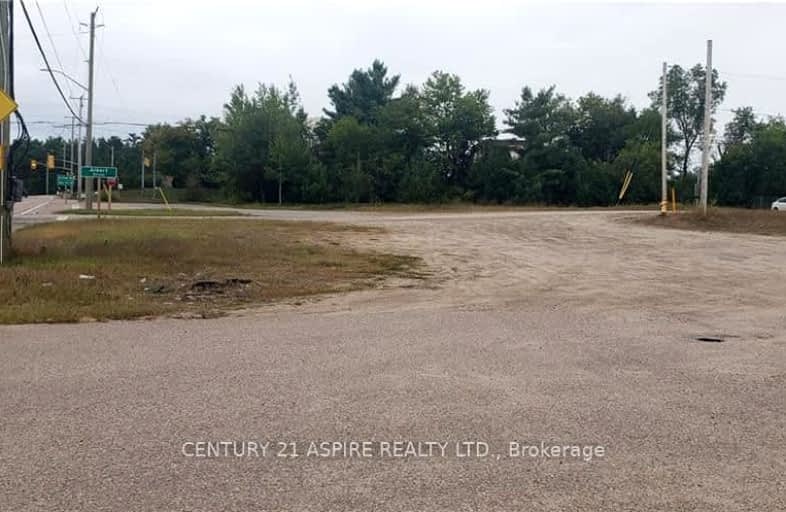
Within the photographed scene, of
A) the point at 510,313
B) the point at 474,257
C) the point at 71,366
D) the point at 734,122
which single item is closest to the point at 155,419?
Answer: the point at 71,366

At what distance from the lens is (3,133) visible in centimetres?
1451

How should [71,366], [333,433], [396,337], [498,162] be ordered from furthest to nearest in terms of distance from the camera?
1. [498,162]
2. [396,337]
3. [71,366]
4. [333,433]

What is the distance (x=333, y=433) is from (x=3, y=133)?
1284 cm

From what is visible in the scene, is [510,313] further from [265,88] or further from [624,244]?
[265,88]

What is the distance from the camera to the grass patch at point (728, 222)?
2948cm

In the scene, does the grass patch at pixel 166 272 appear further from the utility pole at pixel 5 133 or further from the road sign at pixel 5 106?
the road sign at pixel 5 106

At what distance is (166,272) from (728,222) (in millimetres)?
26133

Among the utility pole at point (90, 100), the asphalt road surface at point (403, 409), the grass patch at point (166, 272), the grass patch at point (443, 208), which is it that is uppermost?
the utility pole at point (90, 100)

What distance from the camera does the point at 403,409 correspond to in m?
5.49

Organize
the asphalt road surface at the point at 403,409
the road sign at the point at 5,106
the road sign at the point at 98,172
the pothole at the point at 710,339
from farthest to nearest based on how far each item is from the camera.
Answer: the road sign at the point at 98,172 < the road sign at the point at 5,106 < the pothole at the point at 710,339 < the asphalt road surface at the point at 403,409

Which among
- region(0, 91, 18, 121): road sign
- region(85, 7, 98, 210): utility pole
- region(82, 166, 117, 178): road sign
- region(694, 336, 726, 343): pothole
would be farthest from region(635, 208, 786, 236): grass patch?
region(85, 7, 98, 210): utility pole

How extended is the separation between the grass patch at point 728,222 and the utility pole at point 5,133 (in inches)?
1039

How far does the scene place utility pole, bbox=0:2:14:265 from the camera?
14430mm

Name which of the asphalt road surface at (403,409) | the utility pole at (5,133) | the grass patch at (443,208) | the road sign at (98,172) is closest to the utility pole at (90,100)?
the road sign at (98,172)
